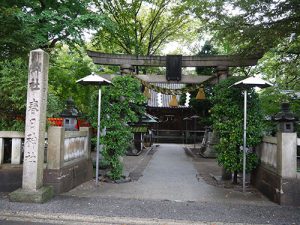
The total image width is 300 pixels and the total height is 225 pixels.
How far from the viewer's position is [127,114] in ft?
31.0

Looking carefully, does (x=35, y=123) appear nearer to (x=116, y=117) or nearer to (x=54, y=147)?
→ (x=54, y=147)

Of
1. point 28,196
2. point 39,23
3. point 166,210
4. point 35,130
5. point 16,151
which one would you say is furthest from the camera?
point 39,23

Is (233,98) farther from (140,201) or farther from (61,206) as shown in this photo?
(61,206)

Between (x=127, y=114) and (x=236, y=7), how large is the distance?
4970mm

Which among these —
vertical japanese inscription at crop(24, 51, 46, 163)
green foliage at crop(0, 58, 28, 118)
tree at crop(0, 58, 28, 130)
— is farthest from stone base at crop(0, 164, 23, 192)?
green foliage at crop(0, 58, 28, 118)

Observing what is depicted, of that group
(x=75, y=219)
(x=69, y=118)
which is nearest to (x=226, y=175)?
(x=69, y=118)

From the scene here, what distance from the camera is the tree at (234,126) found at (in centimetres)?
852

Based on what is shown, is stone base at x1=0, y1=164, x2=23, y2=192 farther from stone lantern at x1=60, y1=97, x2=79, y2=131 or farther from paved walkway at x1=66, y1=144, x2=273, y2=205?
stone lantern at x1=60, y1=97, x2=79, y2=131

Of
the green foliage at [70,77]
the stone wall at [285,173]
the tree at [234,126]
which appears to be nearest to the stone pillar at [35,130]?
the tree at [234,126]

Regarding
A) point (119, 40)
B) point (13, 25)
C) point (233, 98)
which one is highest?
point (119, 40)

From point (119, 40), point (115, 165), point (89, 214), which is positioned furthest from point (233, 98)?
point (119, 40)

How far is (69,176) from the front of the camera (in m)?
7.72

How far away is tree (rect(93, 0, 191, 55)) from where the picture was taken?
19.3m

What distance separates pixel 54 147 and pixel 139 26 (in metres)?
16.2
